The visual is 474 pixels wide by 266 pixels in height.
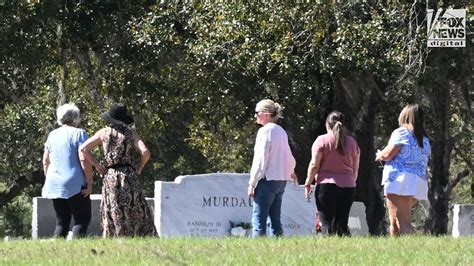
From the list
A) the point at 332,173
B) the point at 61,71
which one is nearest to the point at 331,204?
the point at 332,173

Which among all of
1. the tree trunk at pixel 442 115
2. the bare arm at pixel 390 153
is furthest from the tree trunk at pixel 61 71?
the bare arm at pixel 390 153

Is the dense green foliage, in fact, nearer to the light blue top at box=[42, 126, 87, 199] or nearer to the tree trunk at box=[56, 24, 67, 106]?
the tree trunk at box=[56, 24, 67, 106]

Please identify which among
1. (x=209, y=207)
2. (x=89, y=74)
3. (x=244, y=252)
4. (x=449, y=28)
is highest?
(x=89, y=74)

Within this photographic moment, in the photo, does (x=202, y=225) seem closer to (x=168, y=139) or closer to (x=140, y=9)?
(x=140, y=9)

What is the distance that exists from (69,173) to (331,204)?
9.81 ft

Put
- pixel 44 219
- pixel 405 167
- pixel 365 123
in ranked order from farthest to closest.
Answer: pixel 365 123 < pixel 44 219 < pixel 405 167

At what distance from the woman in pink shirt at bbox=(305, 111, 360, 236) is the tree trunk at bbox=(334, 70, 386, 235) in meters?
10.1

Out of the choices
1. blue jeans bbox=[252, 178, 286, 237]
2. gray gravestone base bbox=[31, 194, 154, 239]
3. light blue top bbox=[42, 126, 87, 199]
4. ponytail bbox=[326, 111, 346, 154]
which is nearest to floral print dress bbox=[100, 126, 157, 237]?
light blue top bbox=[42, 126, 87, 199]

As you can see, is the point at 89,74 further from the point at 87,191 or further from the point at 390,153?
the point at 390,153

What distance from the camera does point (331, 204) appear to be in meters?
13.4

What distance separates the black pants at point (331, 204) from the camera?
13.4m

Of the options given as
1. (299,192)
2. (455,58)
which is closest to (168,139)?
(455,58)

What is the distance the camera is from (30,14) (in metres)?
24.5

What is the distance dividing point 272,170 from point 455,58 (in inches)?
392
